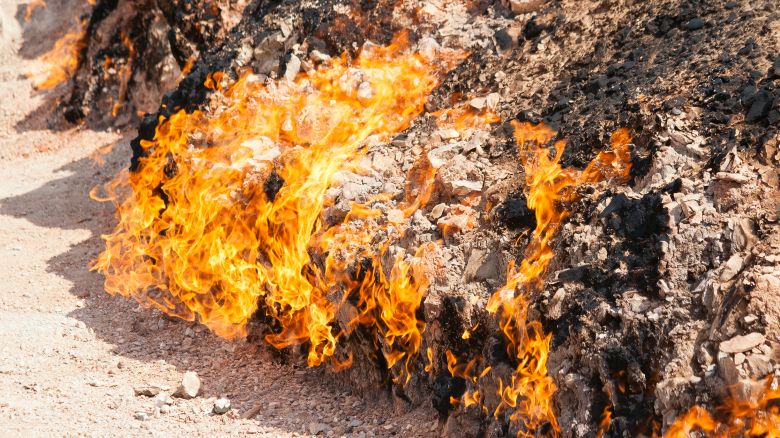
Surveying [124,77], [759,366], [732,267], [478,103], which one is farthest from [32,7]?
[759,366]

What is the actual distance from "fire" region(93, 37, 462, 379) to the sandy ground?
0.35 metres

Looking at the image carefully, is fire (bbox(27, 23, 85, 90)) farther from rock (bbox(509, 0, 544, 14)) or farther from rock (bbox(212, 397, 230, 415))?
rock (bbox(212, 397, 230, 415))

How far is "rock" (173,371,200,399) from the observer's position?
28.0ft

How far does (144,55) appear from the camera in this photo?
17.5 meters

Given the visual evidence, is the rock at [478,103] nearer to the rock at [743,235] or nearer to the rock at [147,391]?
the rock at [743,235]

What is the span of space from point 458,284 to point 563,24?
13.2 feet

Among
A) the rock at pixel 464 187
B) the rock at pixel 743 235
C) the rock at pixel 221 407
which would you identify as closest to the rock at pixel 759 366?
the rock at pixel 743 235

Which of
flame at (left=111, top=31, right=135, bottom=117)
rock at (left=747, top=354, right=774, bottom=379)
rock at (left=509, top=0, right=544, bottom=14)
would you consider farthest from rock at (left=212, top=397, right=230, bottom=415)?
flame at (left=111, top=31, right=135, bottom=117)

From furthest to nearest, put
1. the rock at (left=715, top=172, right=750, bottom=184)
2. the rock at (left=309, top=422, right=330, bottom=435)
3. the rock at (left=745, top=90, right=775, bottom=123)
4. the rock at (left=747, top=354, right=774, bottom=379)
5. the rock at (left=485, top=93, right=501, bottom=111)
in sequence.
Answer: the rock at (left=485, top=93, right=501, bottom=111) → the rock at (left=309, top=422, right=330, bottom=435) → the rock at (left=745, top=90, right=775, bottom=123) → the rock at (left=715, top=172, right=750, bottom=184) → the rock at (left=747, top=354, right=774, bottom=379)

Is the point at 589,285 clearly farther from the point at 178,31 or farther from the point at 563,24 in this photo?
the point at 178,31

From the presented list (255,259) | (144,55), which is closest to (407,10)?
(255,259)

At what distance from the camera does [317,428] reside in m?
7.88

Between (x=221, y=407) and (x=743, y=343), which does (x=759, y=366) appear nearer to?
A: (x=743, y=343)

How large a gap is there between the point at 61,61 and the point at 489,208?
1622 cm
